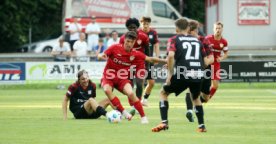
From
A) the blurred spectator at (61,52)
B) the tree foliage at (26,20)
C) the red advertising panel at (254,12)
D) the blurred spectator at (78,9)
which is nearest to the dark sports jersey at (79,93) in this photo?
the blurred spectator at (61,52)

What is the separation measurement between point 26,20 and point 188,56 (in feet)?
135

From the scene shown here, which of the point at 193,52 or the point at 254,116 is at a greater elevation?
the point at 193,52

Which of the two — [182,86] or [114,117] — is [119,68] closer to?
[114,117]

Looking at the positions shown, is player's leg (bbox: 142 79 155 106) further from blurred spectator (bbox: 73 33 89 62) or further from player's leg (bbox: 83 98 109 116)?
blurred spectator (bbox: 73 33 89 62)

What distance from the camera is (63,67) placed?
122ft

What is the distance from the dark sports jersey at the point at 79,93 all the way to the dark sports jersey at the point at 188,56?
360 cm

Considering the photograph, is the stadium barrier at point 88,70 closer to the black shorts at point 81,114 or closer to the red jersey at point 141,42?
the red jersey at point 141,42

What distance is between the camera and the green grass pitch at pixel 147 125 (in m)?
16.6

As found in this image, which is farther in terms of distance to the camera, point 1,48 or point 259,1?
point 1,48

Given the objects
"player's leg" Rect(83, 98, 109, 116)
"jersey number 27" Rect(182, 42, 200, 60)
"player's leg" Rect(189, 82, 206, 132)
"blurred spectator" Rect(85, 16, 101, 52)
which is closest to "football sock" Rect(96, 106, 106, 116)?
"player's leg" Rect(83, 98, 109, 116)

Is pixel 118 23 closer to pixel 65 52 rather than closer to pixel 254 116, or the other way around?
pixel 65 52

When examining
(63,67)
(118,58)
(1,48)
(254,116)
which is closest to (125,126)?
(118,58)

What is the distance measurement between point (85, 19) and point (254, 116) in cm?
2734

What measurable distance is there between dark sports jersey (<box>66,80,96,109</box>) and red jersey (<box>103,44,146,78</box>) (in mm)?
567
